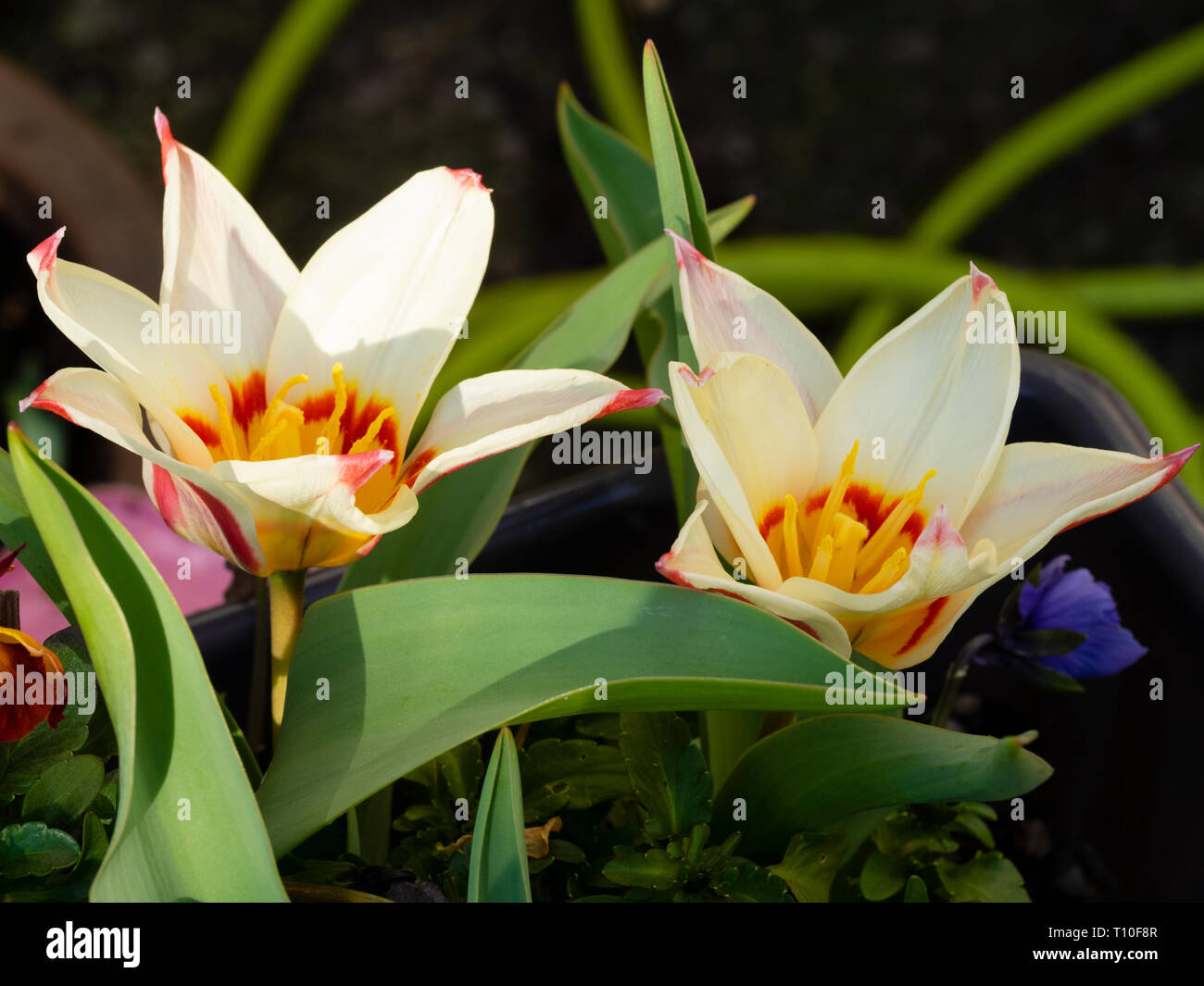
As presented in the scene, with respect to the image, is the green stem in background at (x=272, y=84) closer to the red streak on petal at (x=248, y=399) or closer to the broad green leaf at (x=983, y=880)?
the red streak on petal at (x=248, y=399)

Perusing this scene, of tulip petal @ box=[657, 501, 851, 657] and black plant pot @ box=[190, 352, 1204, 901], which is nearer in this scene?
tulip petal @ box=[657, 501, 851, 657]

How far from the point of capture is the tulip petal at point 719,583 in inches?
12.6

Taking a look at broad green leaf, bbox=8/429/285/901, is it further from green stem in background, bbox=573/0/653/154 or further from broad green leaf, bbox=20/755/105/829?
green stem in background, bbox=573/0/653/154

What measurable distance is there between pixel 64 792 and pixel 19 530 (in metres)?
0.08

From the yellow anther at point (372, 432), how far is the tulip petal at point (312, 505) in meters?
0.04

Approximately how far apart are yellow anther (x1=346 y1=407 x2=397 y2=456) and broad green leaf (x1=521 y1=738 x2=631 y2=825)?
12 cm

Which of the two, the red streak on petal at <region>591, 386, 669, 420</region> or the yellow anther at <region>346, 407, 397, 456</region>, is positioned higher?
the red streak on petal at <region>591, 386, 669, 420</region>

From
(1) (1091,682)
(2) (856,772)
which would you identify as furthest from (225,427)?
(1) (1091,682)

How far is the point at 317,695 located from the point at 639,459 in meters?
0.27

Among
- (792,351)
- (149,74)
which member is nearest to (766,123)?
(149,74)

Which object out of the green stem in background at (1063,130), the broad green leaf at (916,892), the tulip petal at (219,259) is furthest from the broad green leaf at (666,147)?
the green stem in background at (1063,130)

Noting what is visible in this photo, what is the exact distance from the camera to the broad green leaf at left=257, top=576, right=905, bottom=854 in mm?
308

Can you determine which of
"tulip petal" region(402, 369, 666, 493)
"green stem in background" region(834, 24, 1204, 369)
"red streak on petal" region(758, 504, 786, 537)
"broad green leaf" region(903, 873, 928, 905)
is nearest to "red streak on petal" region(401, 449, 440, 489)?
"tulip petal" region(402, 369, 666, 493)
